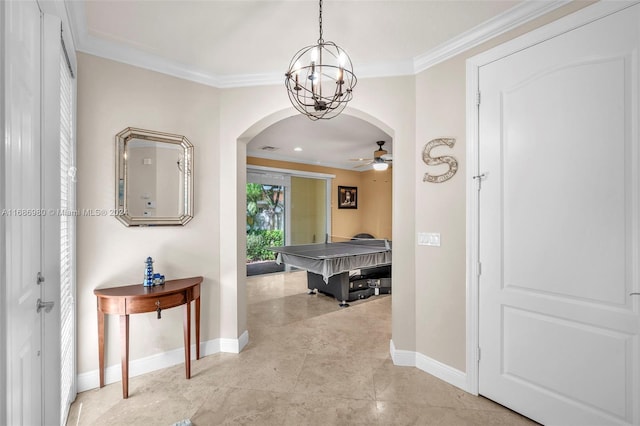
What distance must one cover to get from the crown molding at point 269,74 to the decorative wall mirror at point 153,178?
58 centimetres

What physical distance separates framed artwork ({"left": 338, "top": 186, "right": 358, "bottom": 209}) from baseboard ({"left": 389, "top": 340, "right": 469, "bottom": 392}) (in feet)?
17.3

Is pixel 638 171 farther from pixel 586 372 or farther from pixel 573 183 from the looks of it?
pixel 586 372

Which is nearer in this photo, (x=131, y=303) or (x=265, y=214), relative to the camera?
(x=131, y=303)

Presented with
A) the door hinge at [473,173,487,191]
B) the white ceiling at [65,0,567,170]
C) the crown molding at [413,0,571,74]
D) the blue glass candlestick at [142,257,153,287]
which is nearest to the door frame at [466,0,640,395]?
the door hinge at [473,173,487,191]

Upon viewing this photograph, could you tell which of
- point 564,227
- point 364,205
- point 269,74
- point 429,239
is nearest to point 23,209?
point 269,74

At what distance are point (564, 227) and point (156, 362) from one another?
3.22 metres

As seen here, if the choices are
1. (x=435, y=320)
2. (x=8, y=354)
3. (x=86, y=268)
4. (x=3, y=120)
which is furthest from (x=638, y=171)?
(x=86, y=268)

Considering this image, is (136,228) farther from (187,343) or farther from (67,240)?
(187,343)

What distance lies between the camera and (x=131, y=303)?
2.16m

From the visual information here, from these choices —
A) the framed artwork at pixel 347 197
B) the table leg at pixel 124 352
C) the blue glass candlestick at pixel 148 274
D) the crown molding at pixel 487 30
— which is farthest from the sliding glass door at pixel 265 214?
the crown molding at pixel 487 30

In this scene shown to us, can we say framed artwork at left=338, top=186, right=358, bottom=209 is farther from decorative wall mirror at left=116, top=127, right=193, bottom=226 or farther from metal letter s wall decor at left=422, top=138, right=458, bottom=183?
decorative wall mirror at left=116, top=127, right=193, bottom=226

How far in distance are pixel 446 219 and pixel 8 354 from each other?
8.30 ft

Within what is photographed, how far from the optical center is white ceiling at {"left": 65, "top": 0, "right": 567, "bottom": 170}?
1.93 meters

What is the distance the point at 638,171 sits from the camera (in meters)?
1.54
